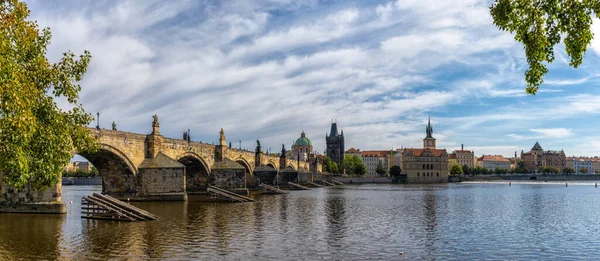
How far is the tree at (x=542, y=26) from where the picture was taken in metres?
9.66

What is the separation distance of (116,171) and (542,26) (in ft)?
137

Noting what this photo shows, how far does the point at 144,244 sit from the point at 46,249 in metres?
3.52

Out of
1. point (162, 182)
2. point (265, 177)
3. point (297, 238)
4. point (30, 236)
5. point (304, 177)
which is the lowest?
point (304, 177)

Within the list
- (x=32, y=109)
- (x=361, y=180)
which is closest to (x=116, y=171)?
(x=32, y=109)

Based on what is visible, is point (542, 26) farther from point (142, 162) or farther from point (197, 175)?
point (197, 175)

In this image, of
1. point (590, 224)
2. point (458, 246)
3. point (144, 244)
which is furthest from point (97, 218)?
point (590, 224)

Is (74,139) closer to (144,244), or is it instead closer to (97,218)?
(144,244)

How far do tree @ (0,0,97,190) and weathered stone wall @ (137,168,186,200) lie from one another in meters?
25.6

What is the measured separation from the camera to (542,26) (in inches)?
401

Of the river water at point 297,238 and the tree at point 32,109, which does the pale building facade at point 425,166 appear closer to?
the river water at point 297,238

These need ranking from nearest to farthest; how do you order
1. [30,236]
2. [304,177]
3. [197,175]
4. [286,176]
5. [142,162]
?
1. [30,236]
2. [142,162]
3. [197,175]
4. [286,176]
5. [304,177]

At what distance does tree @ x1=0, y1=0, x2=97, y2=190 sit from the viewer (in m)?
11.8

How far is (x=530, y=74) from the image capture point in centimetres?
1062

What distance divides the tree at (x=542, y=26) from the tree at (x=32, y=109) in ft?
35.2
